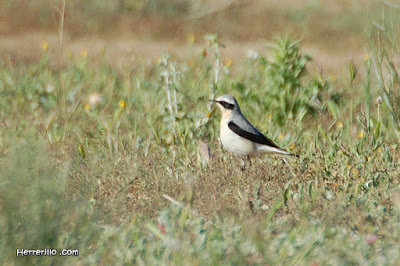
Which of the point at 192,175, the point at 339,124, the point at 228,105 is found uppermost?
the point at 228,105

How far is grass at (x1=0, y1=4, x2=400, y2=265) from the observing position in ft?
11.9

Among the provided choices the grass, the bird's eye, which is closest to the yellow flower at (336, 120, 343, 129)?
the grass

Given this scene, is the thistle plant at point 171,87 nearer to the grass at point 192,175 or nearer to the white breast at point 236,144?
the grass at point 192,175

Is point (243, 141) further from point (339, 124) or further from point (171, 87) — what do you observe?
point (339, 124)

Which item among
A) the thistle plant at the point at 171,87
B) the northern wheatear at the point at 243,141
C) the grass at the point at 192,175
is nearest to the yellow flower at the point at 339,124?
the grass at the point at 192,175

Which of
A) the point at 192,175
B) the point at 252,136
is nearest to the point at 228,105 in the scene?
the point at 252,136

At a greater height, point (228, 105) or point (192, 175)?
point (228, 105)

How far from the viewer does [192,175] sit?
15.6ft

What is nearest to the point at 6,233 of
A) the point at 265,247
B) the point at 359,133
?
the point at 265,247

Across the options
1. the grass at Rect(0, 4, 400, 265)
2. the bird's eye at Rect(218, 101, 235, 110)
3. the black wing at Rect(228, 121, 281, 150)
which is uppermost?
the bird's eye at Rect(218, 101, 235, 110)

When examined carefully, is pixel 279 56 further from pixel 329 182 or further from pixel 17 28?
pixel 17 28

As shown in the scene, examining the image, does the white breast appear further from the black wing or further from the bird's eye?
the bird's eye

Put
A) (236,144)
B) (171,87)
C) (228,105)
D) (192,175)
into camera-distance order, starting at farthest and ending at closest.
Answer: (171,87)
(228,105)
(236,144)
(192,175)

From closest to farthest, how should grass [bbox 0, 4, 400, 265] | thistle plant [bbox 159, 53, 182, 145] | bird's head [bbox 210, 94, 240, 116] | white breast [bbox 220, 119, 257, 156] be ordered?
grass [bbox 0, 4, 400, 265] < white breast [bbox 220, 119, 257, 156] < bird's head [bbox 210, 94, 240, 116] < thistle plant [bbox 159, 53, 182, 145]
